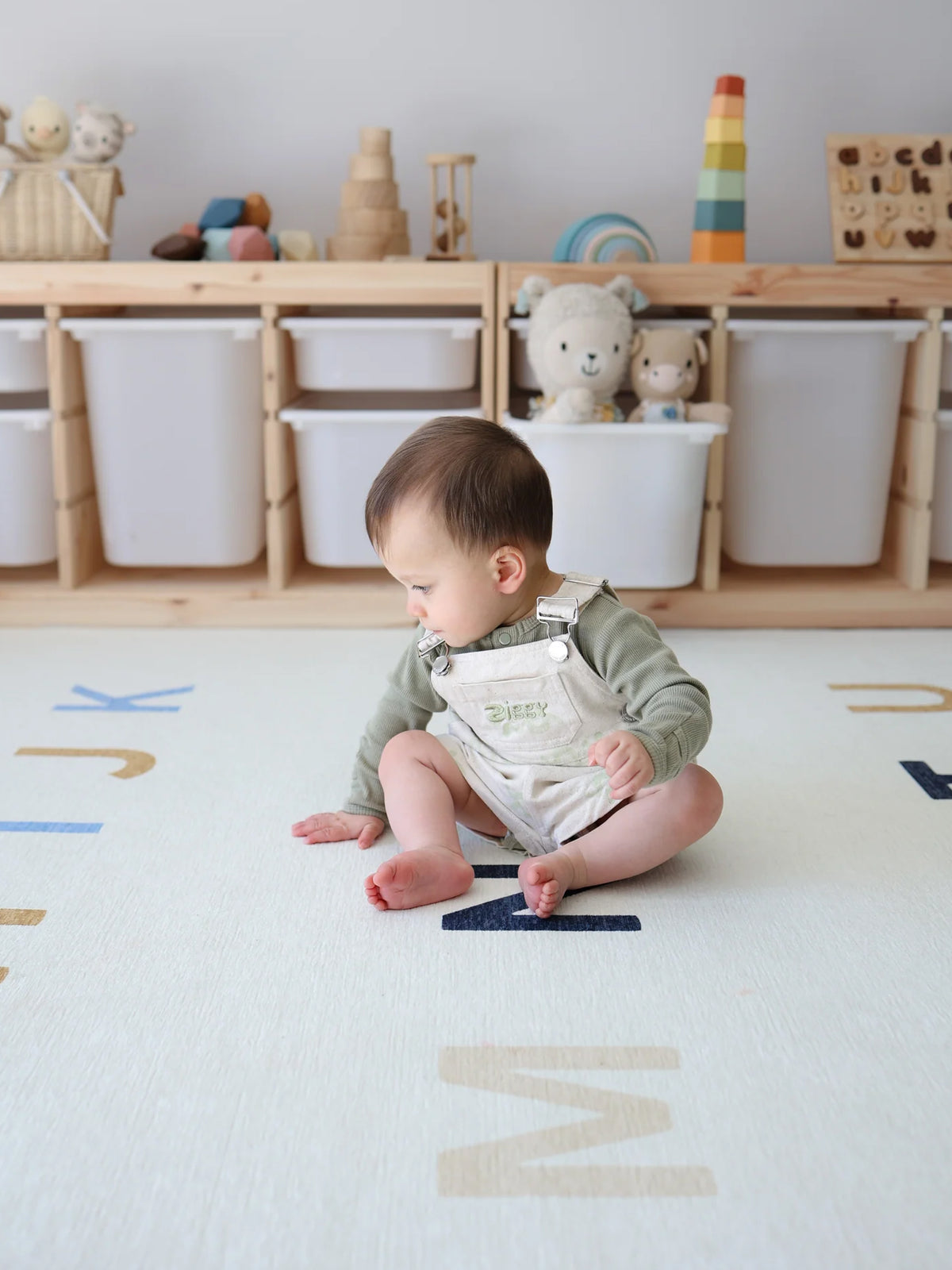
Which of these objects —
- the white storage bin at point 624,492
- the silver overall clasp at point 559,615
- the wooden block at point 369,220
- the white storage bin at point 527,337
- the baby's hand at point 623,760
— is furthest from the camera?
the wooden block at point 369,220

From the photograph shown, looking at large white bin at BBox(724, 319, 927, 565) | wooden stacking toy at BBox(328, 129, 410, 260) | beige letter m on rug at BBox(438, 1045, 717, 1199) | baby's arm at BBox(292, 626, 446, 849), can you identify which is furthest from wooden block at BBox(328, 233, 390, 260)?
beige letter m on rug at BBox(438, 1045, 717, 1199)

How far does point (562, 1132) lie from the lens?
715 mm

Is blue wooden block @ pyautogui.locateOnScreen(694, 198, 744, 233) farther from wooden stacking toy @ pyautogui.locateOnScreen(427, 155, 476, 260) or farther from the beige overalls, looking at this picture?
the beige overalls

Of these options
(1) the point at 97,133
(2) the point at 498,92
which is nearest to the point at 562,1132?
(1) the point at 97,133

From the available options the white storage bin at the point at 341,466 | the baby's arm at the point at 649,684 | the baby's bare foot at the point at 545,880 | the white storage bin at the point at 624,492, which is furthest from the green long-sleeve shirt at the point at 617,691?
the white storage bin at the point at 341,466

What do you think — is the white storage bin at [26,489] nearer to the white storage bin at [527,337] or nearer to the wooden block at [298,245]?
the wooden block at [298,245]

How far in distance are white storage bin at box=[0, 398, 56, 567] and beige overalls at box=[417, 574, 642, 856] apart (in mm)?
Answer: 1084

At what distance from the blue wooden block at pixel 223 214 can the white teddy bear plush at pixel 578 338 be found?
0.50m

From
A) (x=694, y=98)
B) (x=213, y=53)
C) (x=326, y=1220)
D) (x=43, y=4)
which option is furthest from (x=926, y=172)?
(x=326, y=1220)

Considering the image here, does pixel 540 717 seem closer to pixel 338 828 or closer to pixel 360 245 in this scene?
pixel 338 828

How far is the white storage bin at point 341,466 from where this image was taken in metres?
1.87

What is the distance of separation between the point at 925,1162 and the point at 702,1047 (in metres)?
0.15

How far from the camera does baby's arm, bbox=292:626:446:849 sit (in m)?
1.11

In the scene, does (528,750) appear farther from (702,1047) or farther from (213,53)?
(213,53)
